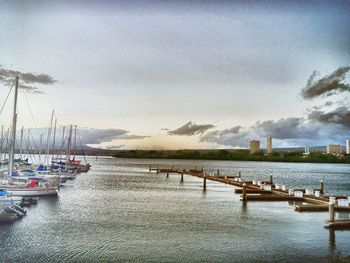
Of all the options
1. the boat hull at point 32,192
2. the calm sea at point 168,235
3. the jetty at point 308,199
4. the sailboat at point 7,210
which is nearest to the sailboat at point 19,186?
the boat hull at point 32,192

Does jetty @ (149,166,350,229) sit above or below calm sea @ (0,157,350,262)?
above

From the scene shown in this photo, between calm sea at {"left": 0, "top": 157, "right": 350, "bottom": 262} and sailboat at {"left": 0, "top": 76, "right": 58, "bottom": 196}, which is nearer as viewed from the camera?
calm sea at {"left": 0, "top": 157, "right": 350, "bottom": 262}

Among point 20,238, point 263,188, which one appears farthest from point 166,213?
point 263,188

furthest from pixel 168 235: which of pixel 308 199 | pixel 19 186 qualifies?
pixel 19 186

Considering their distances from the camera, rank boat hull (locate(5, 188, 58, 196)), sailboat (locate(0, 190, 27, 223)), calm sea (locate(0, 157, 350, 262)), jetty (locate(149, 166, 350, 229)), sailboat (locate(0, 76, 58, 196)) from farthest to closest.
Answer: boat hull (locate(5, 188, 58, 196))
sailboat (locate(0, 76, 58, 196))
jetty (locate(149, 166, 350, 229))
sailboat (locate(0, 190, 27, 223))
calm sea (locate(0, 157, 350, 262))

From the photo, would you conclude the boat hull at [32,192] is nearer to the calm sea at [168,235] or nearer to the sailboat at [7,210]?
the calm sea at [168,235]

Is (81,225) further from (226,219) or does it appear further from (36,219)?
(226,219)

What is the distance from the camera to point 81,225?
42.4 ft

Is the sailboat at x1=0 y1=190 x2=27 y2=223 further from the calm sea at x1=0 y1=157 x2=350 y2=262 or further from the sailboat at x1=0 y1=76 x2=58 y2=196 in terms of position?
the sailboat at x1=0 y1=76 x2=58 y2=196

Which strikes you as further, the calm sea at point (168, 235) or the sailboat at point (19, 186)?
the sailboat at point (19, 186)

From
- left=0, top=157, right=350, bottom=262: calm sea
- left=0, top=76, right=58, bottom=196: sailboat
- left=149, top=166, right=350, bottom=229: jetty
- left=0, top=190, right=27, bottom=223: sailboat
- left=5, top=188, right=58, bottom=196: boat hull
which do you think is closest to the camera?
left=0, top=157, right=350, bottom=262: calm sea

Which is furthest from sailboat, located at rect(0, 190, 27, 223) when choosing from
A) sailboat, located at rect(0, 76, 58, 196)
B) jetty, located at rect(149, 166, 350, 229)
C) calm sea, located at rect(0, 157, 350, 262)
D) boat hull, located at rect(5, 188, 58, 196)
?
jetty, located at rect(149, 166, 350, 229)

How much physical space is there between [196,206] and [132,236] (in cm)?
725

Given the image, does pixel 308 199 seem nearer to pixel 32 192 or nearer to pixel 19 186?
pixel 32 192
